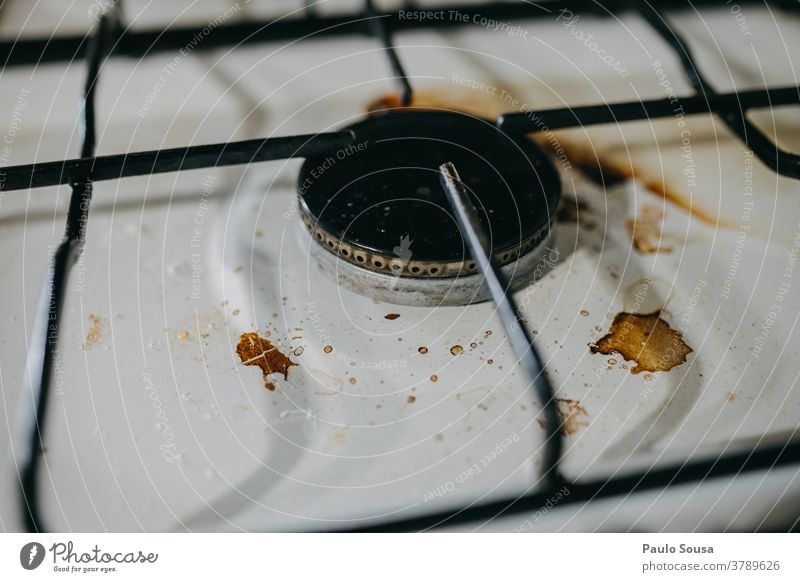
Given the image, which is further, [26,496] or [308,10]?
→ [308,10]

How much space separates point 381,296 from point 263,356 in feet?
0.24

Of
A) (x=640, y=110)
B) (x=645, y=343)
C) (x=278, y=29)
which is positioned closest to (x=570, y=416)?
(x=645, y=343)

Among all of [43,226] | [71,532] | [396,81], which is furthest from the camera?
[396,81]

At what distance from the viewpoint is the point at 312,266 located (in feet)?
1.30

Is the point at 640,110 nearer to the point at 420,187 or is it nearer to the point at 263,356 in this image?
the point at 420,187

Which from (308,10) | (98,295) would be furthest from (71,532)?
(308,10)

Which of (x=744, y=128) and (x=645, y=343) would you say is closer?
(x=645, y=343)

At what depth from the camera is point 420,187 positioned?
40cm

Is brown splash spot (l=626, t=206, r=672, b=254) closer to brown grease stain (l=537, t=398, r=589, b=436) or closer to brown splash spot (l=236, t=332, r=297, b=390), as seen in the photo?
brown grease stain (l=537, t=398, r=589, b=436)

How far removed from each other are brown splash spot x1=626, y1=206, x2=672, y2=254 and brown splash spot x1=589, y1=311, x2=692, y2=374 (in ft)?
0.19

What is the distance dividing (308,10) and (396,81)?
12 cm

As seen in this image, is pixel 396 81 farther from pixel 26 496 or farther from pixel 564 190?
pixel 26 496
